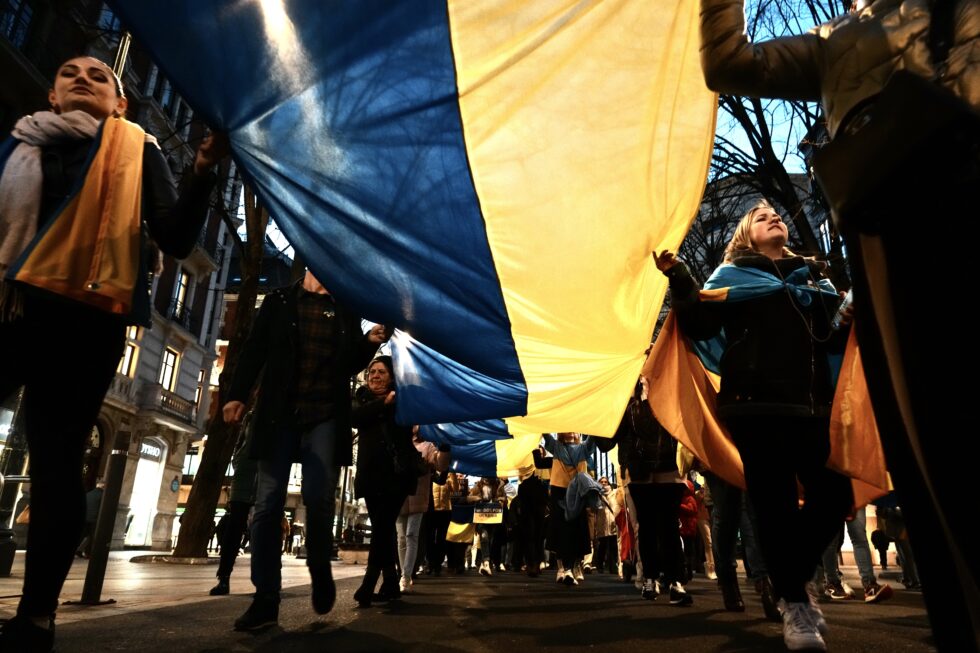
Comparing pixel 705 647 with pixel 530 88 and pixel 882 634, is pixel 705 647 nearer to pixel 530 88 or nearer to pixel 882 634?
pixel 882 634

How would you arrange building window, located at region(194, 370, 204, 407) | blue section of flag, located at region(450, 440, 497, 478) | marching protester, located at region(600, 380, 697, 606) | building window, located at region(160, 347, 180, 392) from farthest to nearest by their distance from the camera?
building window, located at region(194, 370, 204, 407), building window, located at region(160, 347, 180, 392), blue section of flag, located at region(450, 440, 497, 478), marching protester, located at region(600, 380, 697, 606)

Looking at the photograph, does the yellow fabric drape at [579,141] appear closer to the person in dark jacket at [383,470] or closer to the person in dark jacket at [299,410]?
the person in dark jacket at [299,410]

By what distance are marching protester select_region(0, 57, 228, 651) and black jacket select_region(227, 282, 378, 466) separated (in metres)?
1.26

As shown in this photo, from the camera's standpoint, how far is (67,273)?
7.32 feet

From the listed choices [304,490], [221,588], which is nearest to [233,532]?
[221,588]

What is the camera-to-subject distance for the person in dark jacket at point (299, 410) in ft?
11.9

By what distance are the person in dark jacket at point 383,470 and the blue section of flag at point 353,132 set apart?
6.12ft

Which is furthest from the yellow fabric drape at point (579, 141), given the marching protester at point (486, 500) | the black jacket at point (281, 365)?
the marching protester at point (486, 500)

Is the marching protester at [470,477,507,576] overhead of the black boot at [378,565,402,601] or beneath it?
overhead

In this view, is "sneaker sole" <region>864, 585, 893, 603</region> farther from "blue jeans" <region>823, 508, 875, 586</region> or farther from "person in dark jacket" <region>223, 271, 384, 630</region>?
"person in dark jacket" <region>223, 271, 384, 630</region>

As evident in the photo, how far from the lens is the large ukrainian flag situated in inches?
107

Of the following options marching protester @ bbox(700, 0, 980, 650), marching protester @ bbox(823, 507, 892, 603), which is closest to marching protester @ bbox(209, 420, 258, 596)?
marching protester @ bbox(823, 507, 892, 603)

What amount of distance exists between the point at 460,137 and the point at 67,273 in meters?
1.72

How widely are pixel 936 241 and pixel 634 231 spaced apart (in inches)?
104
